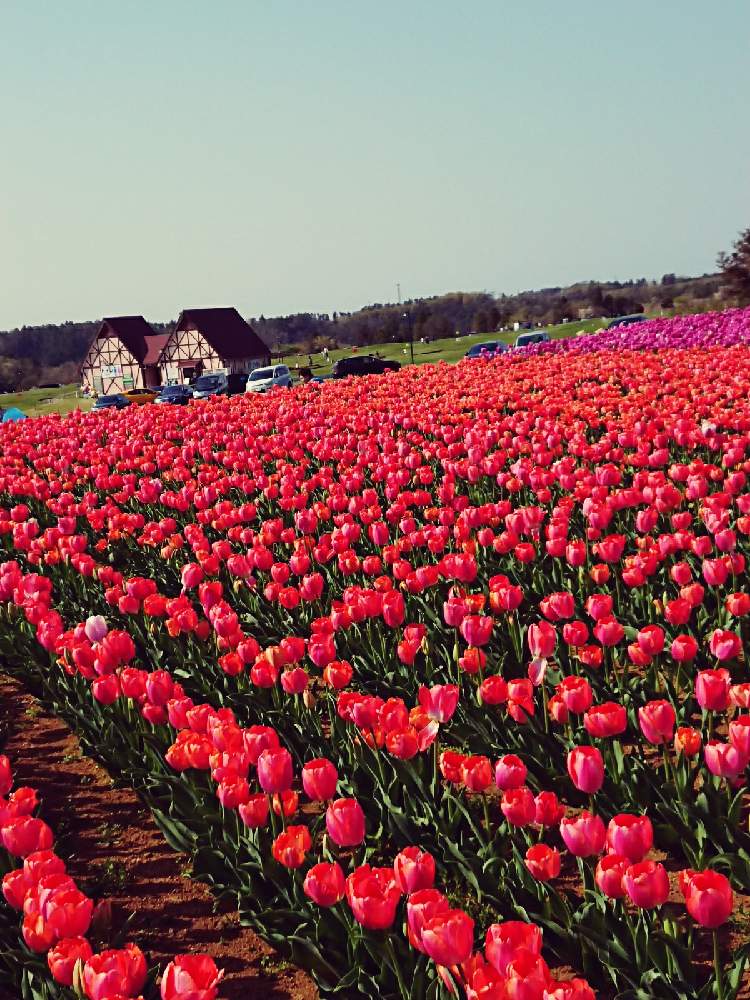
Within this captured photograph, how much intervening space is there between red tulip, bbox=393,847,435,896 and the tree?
44.5 m

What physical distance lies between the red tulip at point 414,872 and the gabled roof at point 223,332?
258ft

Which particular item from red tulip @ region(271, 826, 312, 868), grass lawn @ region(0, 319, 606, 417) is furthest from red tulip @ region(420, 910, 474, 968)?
grass lawn @ region(0, 319, 606, 417)

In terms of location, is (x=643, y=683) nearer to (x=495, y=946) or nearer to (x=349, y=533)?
(x=349, y=533)

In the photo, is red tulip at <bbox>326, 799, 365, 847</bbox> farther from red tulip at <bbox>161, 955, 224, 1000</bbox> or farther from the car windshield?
the car windshield

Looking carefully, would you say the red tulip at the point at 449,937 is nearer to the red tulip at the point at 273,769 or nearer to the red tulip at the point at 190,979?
the red tulip at the point at 190,979

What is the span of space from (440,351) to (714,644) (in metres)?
80.0

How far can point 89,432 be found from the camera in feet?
58.0

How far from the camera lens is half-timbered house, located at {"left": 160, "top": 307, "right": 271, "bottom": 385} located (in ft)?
263

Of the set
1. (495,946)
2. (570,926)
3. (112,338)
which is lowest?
(570,926)

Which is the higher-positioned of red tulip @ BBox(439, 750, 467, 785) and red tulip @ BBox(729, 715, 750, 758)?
red tulip @ BBox(729, 715, 750, 758)

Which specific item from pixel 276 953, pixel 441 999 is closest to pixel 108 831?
pixel 276 953

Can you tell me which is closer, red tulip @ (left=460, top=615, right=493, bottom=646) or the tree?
red tulip @ (left=460, top=615, right=493, bottom=646)

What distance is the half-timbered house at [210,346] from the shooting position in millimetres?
80125

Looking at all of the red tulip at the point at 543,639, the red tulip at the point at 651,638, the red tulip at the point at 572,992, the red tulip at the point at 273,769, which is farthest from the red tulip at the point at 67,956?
the red tulip at the point at 651,638
